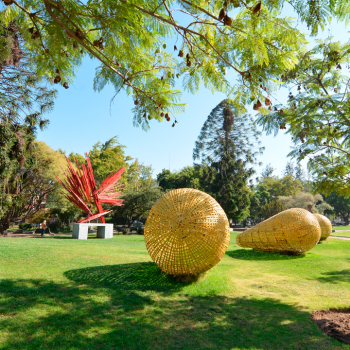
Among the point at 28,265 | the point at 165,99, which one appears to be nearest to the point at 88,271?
the point at 28,265

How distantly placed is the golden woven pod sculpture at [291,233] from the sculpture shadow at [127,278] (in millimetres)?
6610

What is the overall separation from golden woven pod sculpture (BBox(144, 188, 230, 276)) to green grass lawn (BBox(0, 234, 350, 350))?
0.62 meters

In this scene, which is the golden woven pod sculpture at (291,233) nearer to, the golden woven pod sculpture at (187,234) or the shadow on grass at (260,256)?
the shadow on grass at (260,256)

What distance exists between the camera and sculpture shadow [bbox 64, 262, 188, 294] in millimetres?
5812

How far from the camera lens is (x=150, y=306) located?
15.8 ft

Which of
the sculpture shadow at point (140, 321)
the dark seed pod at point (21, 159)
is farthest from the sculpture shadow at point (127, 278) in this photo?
the dark seed pod at point (21, 159)

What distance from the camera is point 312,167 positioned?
21.8ft

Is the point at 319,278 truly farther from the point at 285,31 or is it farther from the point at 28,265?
the point at 28,265

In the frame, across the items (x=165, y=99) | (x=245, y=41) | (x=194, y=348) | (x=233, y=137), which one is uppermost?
(x=233, y=137)

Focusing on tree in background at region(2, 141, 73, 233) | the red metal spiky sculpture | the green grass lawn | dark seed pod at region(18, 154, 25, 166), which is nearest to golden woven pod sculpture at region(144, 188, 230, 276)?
the green grass lawn

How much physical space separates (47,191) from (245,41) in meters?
27.0

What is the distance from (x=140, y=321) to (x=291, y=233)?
9.03m

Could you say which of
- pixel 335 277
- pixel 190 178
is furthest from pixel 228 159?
pixel 335 277

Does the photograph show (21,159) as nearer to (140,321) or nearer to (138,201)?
(138,201)
